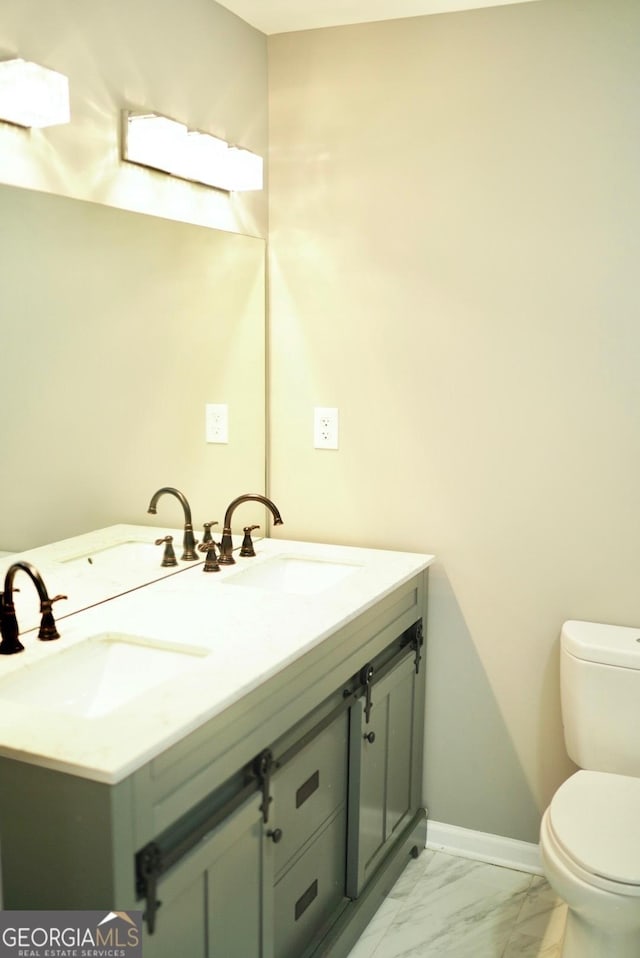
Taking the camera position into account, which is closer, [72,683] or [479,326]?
[72,683]

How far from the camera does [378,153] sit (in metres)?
2.46

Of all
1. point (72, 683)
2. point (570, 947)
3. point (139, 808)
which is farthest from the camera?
point (570, 947)

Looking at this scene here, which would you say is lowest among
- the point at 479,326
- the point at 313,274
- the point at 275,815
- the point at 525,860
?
the point at 525,860

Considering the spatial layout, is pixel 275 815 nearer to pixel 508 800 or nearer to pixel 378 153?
pixel 508 800

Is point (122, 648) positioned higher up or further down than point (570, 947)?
higher up

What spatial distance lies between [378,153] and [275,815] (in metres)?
1.75

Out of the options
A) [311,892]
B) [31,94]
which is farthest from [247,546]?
[31,94]

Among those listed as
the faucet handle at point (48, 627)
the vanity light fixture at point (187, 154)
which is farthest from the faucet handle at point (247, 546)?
the vanity light fixture at point (187, 154)

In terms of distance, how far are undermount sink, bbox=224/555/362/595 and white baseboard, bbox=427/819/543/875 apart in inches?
32.7

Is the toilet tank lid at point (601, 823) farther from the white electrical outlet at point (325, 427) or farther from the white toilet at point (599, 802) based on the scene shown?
the white electrical outlet at point (325, 427)

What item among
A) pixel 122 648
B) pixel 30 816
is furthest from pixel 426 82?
pixel 30 816

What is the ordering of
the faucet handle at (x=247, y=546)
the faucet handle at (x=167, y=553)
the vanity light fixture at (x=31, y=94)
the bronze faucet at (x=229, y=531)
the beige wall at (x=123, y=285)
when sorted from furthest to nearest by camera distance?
the faucet handle at (x=247, y=546) → the bronze faucet at (x=229, y=531) → the faucet handle at (x=167, y=553) → the beige wall at (x=123, y=285) → the vanity light fixture at (x=31, y=94)

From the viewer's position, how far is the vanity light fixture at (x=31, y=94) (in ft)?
5.23

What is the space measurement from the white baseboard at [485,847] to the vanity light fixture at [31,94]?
2.15 metres
